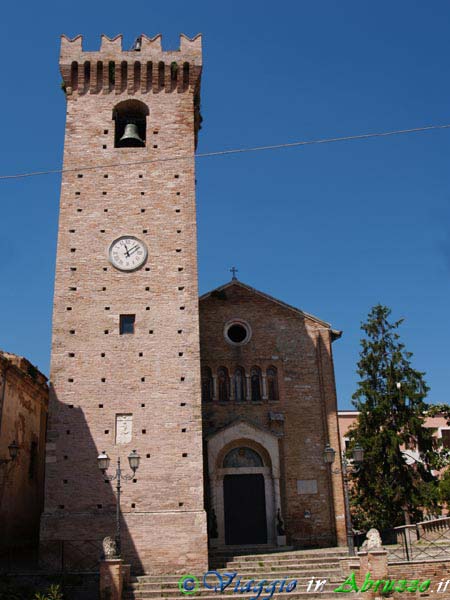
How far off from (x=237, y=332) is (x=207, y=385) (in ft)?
7.67

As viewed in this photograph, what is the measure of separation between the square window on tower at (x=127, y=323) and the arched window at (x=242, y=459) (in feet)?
18.2

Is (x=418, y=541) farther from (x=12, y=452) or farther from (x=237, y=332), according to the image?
(x=12, y=452)

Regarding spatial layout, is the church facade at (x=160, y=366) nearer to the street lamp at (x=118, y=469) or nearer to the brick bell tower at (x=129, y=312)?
the brick bell tower at (x=129, y=312)

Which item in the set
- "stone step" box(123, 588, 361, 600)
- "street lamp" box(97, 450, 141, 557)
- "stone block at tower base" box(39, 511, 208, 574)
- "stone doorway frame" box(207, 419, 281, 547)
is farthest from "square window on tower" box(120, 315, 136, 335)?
"stone step" box(123, 588, 361, 600)

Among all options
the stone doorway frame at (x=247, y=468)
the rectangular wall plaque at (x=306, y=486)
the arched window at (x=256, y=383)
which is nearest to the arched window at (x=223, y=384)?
the arched window at (x=256, y=383)

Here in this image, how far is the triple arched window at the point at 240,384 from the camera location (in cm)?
2188

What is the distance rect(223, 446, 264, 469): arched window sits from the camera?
68.5 feet

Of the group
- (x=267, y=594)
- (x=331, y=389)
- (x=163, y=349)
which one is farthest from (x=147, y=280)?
(x=267, y=594)

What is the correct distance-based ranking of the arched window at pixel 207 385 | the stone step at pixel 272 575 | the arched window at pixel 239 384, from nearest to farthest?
the stone step at pixel 272 575
the arched window at pixel 207 385
the arched window at pixel 239 384

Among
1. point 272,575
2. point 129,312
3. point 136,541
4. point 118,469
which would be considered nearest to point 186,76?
point 129,312

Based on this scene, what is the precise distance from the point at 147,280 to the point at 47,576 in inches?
340

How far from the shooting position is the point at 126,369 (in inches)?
725

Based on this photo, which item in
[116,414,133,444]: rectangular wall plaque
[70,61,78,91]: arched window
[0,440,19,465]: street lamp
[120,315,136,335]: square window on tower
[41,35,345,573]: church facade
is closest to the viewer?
[0,440,19,465]: street lamp

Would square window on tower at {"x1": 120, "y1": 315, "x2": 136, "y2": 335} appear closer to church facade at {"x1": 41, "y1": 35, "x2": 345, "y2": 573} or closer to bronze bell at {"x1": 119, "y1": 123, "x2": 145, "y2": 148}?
church facade at {"x1": 41, "y1": 35, "x2": 345, "y2": 573}
